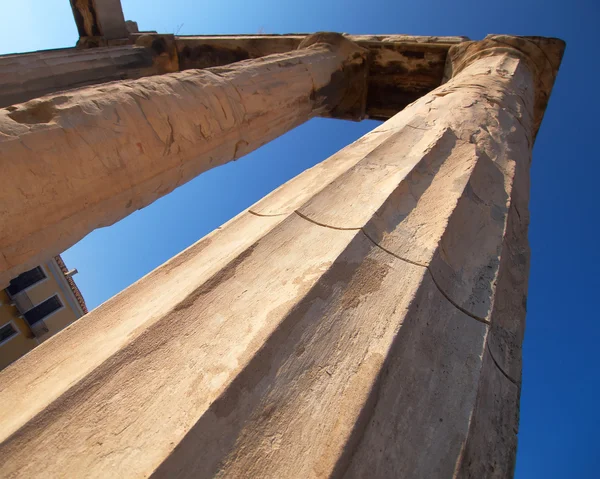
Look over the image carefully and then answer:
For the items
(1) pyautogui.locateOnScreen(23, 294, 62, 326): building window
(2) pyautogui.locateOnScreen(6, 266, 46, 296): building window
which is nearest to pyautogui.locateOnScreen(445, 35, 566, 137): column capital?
(2) pyautogui.locateOnScreen(6, 266, 46, 296): building window

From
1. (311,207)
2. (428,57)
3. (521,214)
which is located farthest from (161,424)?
(428,57)

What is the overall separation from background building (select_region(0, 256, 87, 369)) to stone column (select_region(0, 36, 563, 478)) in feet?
35.8

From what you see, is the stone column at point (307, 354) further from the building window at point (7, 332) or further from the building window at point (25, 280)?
the building window at point (25, 280)

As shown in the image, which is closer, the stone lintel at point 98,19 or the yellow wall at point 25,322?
the stone lintel at point 98,19

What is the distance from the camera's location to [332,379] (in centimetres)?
122

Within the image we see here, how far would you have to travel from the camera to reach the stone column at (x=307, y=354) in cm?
104

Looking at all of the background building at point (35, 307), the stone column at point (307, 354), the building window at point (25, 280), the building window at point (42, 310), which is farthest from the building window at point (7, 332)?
the stone column at point (307, 354)

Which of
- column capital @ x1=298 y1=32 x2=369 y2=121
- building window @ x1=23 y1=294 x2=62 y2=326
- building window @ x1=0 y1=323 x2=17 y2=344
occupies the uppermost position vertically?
Answer: column capital @ x1=298 y1=32 x2=369 y2=121

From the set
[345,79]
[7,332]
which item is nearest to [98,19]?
[345,79]

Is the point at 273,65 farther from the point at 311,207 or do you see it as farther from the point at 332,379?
the point at 332,379

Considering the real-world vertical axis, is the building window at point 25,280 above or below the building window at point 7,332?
above

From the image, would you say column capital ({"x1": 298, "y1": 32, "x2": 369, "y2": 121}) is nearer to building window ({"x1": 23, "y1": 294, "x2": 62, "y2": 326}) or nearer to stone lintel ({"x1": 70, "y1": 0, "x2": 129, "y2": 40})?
stone lintel ({"x1": 70, "y1": 0, "x2": 129, "y2": 40})

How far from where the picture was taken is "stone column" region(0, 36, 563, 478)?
1038 millimetres

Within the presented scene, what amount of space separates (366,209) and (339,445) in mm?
1065
